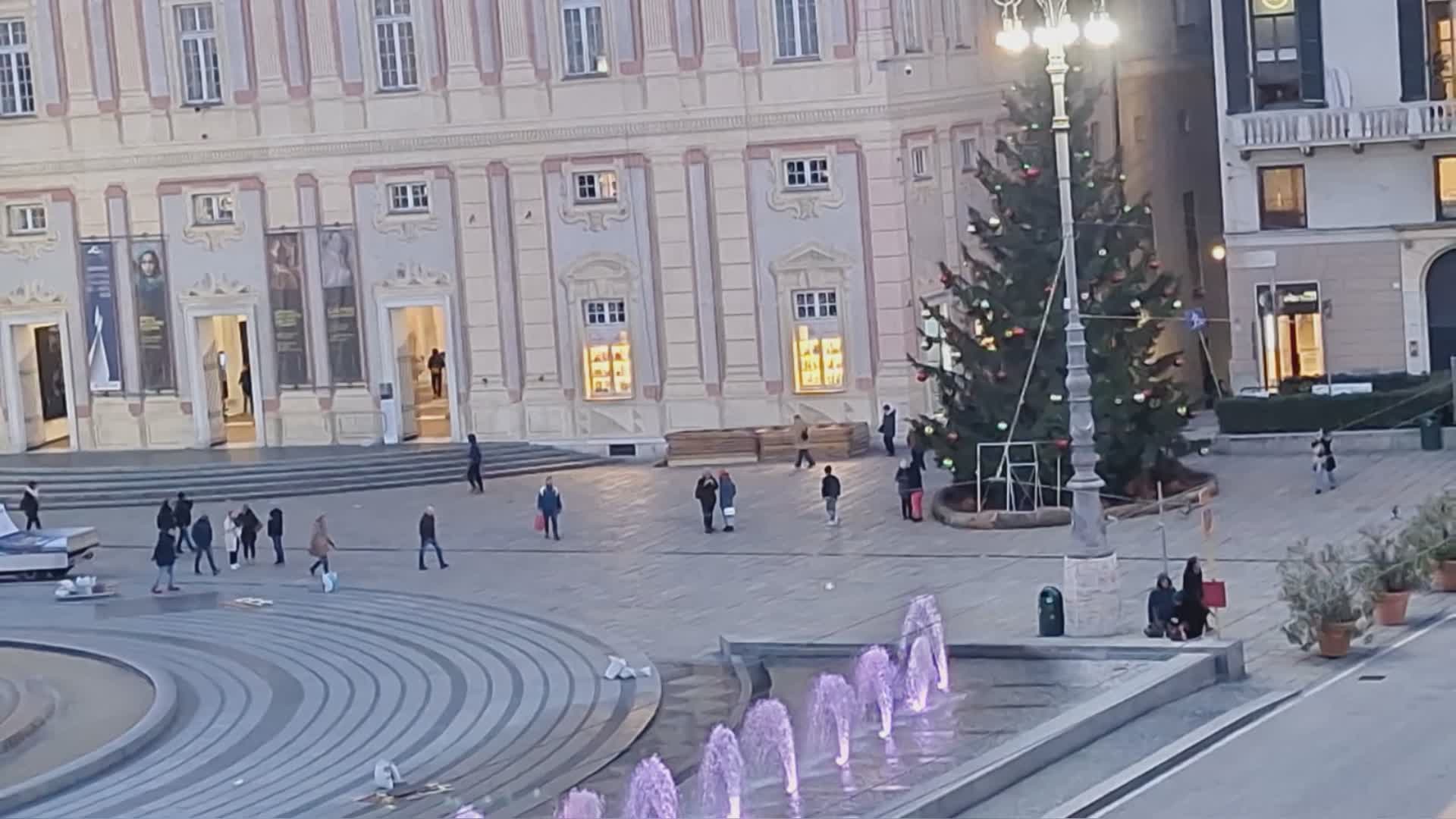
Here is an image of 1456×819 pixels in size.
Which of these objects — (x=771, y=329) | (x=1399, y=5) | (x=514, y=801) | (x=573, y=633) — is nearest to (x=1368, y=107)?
(x=1399, y=5)

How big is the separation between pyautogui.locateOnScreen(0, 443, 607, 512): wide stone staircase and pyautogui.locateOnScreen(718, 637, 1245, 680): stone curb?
21.0m

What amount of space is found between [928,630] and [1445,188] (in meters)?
25.4

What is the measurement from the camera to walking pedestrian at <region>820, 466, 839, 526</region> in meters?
44.8

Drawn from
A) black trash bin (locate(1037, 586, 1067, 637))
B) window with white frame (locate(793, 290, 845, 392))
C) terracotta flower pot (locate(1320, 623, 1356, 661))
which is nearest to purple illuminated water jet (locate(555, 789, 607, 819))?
black trash bin (locate(1037, 586, 1067, 637))

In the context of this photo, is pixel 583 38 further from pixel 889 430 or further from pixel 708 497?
pixel 708 497

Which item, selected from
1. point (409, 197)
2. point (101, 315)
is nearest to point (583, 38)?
point (409, 197)

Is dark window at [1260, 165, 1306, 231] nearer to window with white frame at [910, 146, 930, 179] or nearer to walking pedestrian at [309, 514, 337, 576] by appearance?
window with white frame at [910, 146, 930, 179]

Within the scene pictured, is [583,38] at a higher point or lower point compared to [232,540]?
higher

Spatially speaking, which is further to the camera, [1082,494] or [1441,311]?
[1441,311]

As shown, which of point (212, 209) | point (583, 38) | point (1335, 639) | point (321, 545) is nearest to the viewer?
point (1335, 639)

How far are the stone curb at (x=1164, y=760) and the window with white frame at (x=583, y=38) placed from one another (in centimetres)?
3059

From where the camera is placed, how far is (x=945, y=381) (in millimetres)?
45156

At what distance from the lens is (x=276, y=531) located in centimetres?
4488

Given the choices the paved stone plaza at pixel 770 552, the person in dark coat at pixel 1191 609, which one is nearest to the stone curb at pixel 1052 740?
the person in dark coat at pixel 1191 609
